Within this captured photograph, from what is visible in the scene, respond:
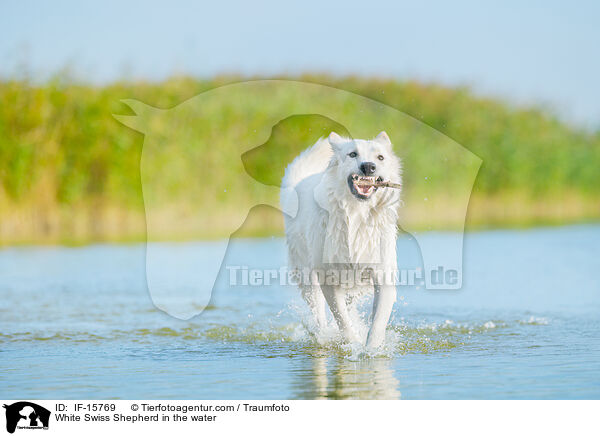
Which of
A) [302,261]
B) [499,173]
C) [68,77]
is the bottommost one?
[302,261]

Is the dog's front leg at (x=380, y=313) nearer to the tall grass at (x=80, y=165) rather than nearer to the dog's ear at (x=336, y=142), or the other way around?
the dog's ear at (x=336, y=142)

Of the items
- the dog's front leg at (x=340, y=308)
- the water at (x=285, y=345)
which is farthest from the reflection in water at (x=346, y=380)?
the dog's front leg at (x=340, y=308)

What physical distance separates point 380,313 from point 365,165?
4.24 feet

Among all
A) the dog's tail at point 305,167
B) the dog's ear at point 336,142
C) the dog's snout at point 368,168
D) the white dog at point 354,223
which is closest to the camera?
the dog's snout at point 368,168

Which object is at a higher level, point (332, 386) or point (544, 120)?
point (544, 120)

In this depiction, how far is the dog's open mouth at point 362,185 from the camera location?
21.7ft

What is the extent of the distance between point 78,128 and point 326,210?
16.2 metres

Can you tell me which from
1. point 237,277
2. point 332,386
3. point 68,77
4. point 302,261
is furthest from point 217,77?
point 332,386

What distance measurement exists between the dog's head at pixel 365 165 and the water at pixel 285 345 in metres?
1.43

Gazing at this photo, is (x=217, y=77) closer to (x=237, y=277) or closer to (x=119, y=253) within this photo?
(x=119, y=253)
